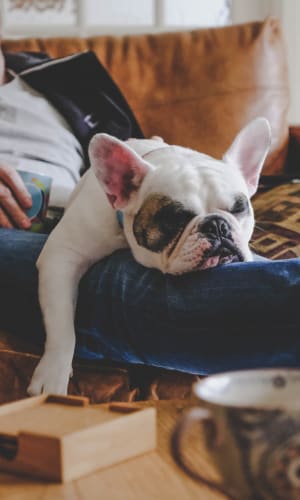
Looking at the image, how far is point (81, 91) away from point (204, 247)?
2.55ft

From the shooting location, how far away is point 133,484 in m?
0.52

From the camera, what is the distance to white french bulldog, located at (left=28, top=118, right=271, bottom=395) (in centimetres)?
100

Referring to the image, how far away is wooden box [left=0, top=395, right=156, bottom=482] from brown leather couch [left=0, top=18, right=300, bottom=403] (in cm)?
116

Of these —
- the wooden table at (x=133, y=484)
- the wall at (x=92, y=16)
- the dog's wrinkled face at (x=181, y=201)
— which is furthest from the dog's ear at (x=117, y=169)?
the wall at (x=92, y=16)

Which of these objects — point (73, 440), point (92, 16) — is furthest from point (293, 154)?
point (73, 440)

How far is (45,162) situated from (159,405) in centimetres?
94

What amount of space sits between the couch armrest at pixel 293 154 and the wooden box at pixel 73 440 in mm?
1275

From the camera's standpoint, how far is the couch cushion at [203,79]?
1.69 metres

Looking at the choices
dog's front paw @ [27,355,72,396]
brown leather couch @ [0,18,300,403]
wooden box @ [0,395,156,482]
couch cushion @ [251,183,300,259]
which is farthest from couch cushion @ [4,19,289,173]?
wooden box @ [0,395,156,482]

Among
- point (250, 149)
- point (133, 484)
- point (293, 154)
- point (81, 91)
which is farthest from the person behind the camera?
point (293, 154)

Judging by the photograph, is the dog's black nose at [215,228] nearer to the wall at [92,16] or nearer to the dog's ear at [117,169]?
the dog's ear at [117,169]

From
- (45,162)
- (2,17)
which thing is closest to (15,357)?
(45,162)

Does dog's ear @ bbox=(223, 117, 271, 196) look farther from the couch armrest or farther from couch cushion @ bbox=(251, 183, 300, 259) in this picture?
the couch armrest

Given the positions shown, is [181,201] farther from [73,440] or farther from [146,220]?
[73,440]
